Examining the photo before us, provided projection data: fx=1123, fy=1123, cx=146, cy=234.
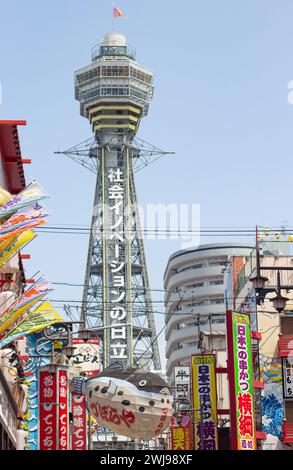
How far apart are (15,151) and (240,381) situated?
44.3 ft

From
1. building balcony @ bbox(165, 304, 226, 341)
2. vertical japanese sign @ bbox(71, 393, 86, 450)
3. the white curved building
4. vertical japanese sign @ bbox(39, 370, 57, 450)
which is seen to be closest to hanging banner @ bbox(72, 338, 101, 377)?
vertical japanese sign @ bbox(71, 393, 86, 450)

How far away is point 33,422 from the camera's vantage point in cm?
5366

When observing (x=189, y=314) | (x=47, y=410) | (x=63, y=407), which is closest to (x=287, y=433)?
(x=63, y=407)

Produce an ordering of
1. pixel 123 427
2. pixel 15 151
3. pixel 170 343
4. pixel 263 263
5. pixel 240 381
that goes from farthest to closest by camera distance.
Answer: pixel 170 343 < pixel 263 263 < pixel 240 381 < pixel 15 151 < pixel 123 427

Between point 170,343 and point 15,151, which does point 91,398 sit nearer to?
point 15,151

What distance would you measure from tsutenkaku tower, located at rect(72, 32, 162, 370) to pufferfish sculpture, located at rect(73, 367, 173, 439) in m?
127

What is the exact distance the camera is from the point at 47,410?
47.9 metres

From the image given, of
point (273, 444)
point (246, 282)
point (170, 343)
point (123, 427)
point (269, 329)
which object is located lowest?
point (123, 427)

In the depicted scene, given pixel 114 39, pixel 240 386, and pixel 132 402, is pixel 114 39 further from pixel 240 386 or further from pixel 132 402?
pixel 132 402

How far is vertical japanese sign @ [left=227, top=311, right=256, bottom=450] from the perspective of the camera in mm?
46594

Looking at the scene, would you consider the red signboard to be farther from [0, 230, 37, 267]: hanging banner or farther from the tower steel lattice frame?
the tower steel lattice frame

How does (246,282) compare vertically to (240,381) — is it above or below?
above
